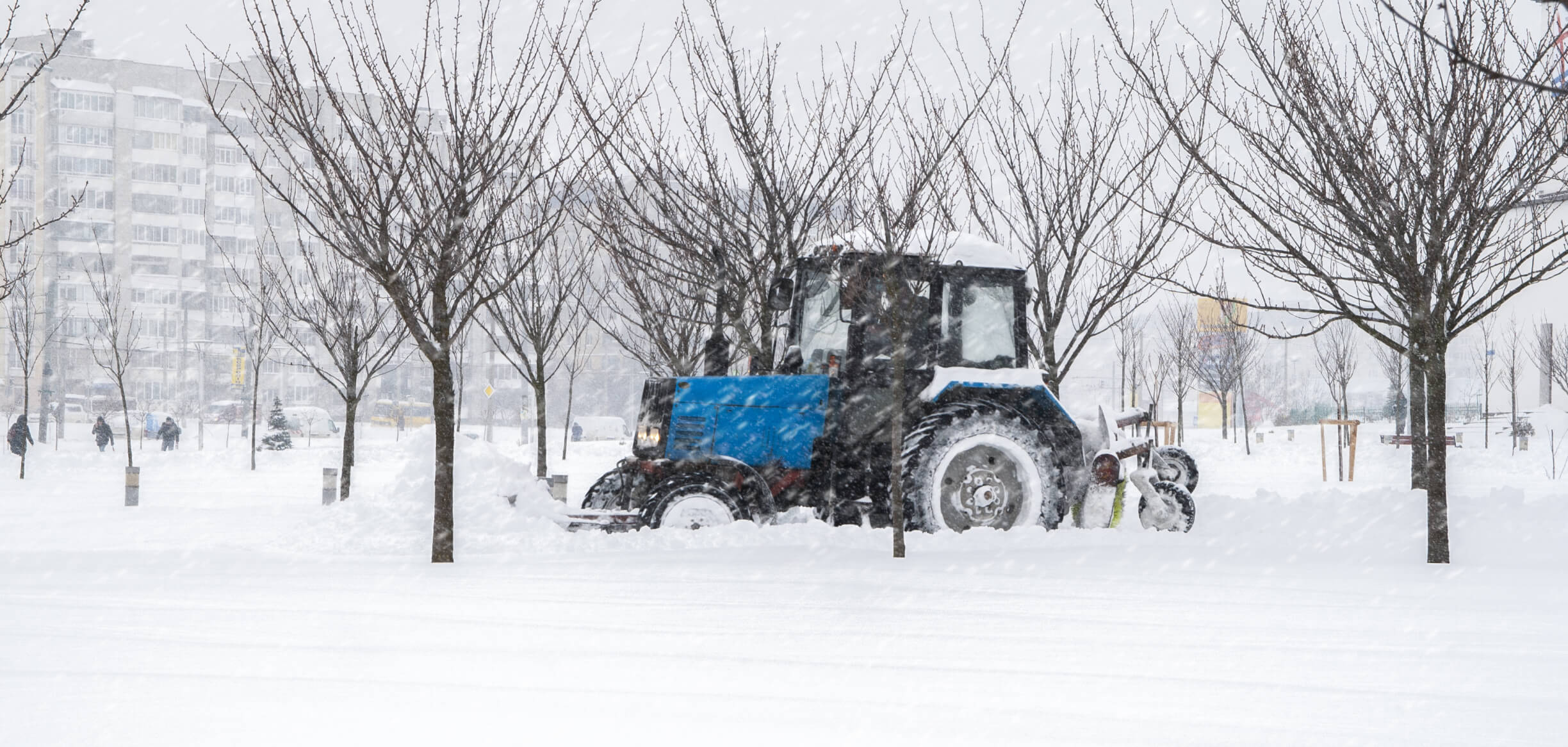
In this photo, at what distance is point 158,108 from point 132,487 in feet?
209

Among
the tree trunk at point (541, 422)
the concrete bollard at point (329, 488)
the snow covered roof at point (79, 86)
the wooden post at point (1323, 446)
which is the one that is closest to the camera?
the concrete bollard at point (329, 488)

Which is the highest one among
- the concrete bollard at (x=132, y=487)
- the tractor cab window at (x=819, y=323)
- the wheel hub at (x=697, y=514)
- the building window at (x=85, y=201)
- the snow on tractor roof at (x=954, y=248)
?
the building window at (x=85, y=201)

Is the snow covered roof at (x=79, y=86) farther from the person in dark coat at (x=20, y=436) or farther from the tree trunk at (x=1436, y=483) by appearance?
the tree trunk at (x=1436, y=483)

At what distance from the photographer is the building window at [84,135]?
6544 centimetres

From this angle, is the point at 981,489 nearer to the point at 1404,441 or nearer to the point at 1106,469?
the point at 1106,469

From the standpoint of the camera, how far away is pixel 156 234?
68.0m

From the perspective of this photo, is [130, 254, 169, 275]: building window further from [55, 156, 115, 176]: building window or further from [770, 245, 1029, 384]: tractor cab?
[770, 245, 1029, 384]: tractor cab

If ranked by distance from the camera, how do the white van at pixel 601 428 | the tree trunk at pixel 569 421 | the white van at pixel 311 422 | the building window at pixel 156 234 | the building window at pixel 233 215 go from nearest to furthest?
the tree trunk at pixel 569 421, the white van at pixel 311 422, the white van at pixel 601 428, the building window at pixel 156 234, the building window at pixel 233 215

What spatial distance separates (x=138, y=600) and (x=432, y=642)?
1.84 m

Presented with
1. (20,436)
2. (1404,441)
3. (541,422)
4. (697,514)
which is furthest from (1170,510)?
(1404,441)

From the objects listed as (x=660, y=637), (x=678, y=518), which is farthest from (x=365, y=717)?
(x=678, y=518)

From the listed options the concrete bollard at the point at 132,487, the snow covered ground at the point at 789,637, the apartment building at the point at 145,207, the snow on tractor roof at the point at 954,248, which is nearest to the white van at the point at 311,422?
the apartment building at the point at 145,207

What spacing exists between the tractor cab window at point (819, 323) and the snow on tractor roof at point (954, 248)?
27cm

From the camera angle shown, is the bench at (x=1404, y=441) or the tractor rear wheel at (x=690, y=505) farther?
the bench at (x=1404, y=441)
